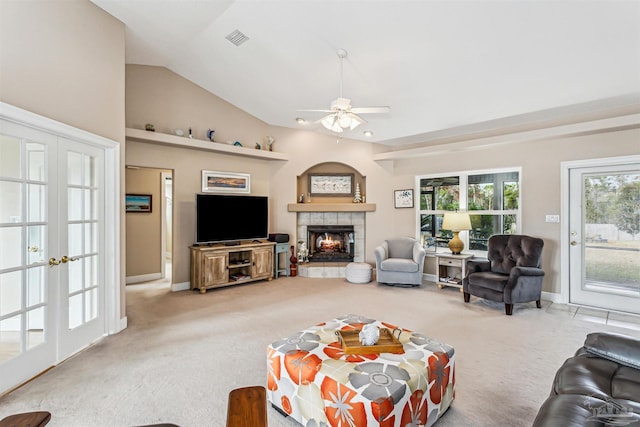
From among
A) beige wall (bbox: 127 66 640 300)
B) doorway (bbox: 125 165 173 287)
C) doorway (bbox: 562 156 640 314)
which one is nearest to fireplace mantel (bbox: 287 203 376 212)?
beige wall (bbox: 127 66 640 300)

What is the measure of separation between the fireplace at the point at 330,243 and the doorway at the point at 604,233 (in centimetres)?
366

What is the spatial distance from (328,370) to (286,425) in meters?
0.51

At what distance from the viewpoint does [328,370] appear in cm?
178

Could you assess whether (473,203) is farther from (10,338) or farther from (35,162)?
(10,338)

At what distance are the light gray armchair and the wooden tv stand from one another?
6.69 ft

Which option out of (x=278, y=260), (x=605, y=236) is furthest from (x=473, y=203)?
(x=278, y=260)

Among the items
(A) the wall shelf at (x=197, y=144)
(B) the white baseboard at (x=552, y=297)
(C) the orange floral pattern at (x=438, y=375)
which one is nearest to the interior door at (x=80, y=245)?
(A) the wall shelf at (x=197, y=144)

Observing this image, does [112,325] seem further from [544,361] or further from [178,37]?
[544,361]

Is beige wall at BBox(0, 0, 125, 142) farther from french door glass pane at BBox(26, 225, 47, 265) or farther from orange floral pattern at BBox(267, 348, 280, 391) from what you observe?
orange floral pattern at BBox(267, 348, 280, 391)

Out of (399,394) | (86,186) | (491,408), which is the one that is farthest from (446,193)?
(86,186)

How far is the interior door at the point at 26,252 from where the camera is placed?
2.29 m

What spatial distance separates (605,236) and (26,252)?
6.41 m

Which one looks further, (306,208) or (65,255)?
(306,208)

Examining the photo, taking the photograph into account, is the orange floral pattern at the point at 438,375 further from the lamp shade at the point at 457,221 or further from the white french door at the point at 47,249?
the lamp shade at the point at 457,221
